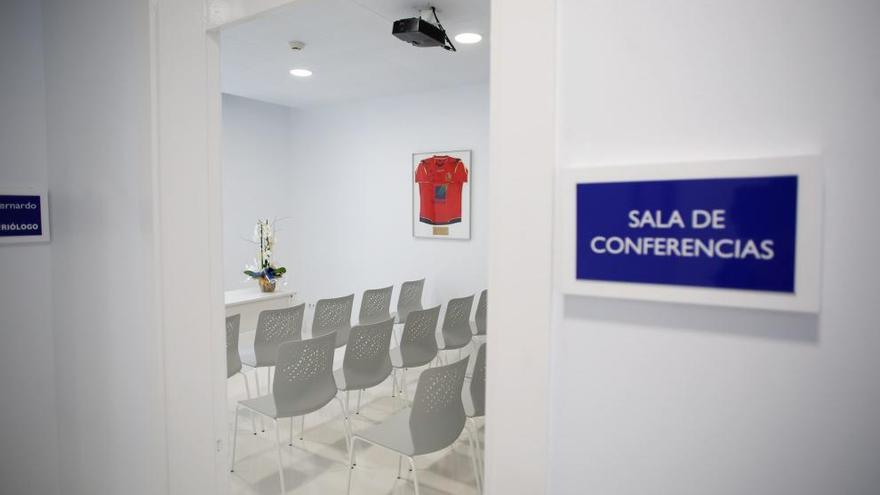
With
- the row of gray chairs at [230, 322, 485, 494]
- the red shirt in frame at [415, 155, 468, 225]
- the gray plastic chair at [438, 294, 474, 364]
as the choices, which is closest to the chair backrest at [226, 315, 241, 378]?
A: the row of gray chairs at [230, 322, 485, 494]

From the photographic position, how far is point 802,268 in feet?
2.45

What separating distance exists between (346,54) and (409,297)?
2551 mm

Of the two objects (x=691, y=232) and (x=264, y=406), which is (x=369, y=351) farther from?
(x=691, y=232)

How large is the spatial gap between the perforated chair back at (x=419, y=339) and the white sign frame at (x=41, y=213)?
227 centimetres

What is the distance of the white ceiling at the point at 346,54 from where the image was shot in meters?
3.51

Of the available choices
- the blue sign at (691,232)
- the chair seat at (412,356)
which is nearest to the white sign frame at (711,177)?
the blue sign at (691,232)

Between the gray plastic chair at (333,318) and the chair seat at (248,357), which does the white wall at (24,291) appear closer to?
the chair seat at (248,357)

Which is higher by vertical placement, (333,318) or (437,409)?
(333,318)

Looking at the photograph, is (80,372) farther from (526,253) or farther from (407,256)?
(407,256)

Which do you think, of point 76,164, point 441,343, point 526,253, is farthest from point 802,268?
point 441,343

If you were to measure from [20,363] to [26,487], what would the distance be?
0.58 metres

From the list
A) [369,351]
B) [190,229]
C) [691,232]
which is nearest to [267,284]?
[369,351]

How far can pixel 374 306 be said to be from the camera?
486 cm

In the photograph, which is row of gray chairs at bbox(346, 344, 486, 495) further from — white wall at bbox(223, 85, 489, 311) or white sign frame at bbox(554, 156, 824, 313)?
white wall at bbox(223, 85, 489, 311)
